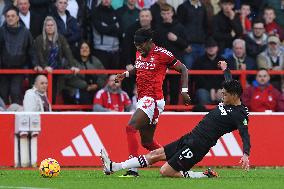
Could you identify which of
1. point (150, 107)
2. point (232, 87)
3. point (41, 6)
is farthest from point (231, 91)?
point (41, 6)

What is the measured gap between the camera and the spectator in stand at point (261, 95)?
20.4 metres

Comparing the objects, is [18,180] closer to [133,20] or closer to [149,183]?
[149,183]

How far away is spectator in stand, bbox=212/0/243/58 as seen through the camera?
21141mm

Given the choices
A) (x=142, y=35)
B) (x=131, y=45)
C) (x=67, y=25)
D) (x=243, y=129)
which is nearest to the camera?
(x=243, y=129)

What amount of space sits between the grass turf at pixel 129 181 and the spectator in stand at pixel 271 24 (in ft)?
20.8

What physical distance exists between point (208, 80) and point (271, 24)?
7.09ft

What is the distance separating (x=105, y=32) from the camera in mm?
20219

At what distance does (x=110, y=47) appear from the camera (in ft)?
67.2

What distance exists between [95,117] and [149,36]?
4.33 metres

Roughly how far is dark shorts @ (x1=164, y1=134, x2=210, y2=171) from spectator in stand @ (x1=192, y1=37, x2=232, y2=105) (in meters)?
6.49

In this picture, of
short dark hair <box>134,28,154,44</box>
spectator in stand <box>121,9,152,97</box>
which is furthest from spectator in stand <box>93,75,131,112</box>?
short dark hair <box>134,28,154,44</box>

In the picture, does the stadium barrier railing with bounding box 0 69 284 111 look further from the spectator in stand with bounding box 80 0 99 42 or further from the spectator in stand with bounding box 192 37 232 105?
the spectator in stand with bounding box 80 0 99 42

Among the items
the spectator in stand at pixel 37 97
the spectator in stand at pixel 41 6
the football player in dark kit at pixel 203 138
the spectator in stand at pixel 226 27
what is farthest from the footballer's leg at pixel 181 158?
the spectator in stand at pixel 226 27

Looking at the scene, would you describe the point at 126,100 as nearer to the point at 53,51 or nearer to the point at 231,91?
the point at 53,51
